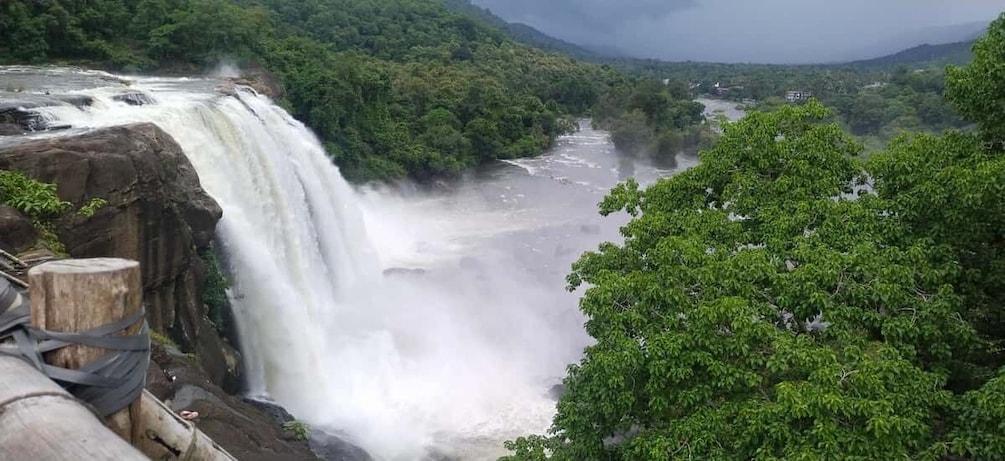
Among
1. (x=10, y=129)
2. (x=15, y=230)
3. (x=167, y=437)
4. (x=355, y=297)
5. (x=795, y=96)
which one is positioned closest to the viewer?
(x=167, y=437)

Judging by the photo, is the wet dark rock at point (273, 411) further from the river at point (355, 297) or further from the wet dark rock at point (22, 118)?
the wet dark rock at point (22, 118)

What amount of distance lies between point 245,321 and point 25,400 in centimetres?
1257

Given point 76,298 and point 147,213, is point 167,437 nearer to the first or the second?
point 76,298

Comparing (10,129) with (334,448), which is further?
(334,448)

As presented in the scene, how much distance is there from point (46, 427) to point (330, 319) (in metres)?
15.4

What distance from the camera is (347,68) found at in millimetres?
31125

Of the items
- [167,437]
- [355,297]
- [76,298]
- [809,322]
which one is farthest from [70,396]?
[355,297]

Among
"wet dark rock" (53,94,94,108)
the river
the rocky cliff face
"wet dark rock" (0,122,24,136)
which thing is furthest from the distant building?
"wet dark rock" (0,122,24,136)

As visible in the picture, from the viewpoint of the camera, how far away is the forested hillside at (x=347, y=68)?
22.5 meters

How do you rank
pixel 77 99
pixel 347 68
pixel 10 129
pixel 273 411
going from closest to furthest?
pixel 10 129 → pixel 273 411 → pixel 77 99 → pixel 347 68

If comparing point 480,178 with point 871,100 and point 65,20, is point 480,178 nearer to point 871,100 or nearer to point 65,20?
point 65,20

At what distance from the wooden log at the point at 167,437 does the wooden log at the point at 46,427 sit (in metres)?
0.39

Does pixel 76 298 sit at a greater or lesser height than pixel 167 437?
greater

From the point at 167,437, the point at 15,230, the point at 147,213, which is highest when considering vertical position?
the point at 167,437
